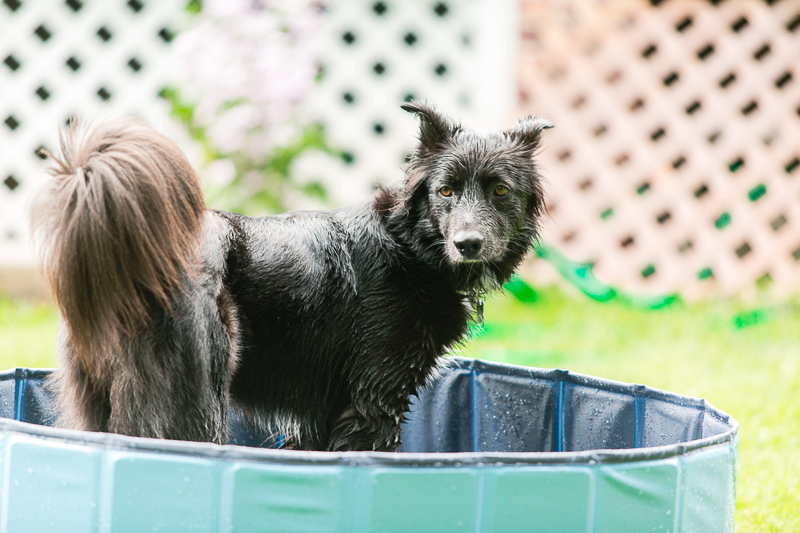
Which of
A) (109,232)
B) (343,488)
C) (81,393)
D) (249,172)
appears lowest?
(343,488)

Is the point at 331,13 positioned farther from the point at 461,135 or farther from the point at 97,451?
the point at 97,451

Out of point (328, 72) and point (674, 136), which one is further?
point (674, 136)

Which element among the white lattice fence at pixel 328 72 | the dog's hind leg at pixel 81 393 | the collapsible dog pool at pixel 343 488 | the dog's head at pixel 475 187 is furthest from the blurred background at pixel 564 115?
the collapsible dog pool at pixel 343 488

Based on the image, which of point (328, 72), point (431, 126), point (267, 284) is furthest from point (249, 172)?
point (267, 284)

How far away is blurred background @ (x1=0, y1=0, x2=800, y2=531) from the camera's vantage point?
18.5 ft

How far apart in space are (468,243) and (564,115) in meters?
4.44

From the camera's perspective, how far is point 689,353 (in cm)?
483

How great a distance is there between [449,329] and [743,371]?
2846 mm

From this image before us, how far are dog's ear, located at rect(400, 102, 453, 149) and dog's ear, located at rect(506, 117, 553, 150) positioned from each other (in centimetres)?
22

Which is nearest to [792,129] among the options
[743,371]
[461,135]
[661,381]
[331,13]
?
[743,371]

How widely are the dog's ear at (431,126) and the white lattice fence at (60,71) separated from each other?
390 cm

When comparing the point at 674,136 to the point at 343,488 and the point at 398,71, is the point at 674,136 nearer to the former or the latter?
the point at 398,71

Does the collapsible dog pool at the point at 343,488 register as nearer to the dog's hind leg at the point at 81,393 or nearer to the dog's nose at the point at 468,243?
the dog's hind leg at the point at 81,393

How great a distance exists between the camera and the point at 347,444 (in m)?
2.28
